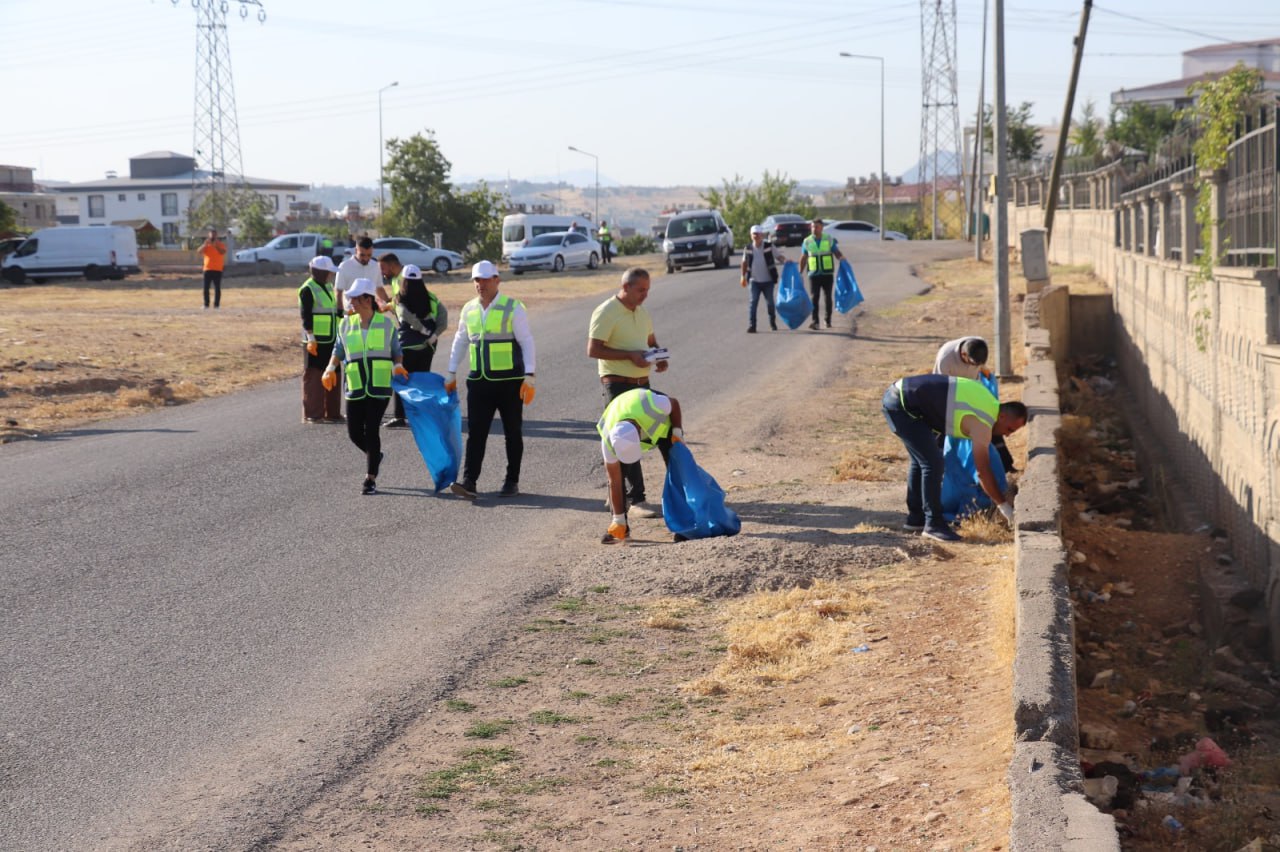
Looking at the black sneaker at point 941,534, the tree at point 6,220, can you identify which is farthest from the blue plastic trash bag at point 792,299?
the tree at point 6,220

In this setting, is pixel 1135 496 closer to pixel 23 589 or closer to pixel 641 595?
pixel 641 595

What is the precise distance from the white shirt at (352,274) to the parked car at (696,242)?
85.0 feet

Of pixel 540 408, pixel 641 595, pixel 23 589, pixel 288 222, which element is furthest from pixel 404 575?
pixel 288 222

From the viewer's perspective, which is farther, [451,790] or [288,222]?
[288,222]

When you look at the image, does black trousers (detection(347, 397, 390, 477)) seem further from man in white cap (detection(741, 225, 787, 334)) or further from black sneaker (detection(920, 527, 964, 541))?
man in white cap (detection(741, 225, 787, 334))

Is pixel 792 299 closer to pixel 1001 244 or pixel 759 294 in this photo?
pixel 759 294

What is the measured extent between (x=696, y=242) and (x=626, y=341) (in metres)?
30.9

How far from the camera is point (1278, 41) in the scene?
10869 centimetres

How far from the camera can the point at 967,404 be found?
8.80 m

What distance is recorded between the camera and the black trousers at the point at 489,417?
10.6 metres

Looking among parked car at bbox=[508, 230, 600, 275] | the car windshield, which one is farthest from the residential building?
the car windshield

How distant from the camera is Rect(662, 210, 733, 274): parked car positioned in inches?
1593

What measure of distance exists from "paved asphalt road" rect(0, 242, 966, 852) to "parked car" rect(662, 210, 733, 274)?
2580 centimetres

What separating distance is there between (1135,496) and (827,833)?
955 cm
